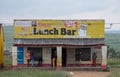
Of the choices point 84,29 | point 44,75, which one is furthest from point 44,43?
point 44,75

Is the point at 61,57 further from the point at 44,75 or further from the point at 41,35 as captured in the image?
the point at 44,75

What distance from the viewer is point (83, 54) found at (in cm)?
4169

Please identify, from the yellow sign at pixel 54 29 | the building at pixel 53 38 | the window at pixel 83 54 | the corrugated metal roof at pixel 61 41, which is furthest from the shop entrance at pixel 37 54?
the window at pixel 83 54

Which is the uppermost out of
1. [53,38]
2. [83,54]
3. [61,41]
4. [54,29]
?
[54,29]

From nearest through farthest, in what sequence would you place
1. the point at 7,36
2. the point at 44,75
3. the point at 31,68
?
1. the point at 44,75
2. the point at 31,68
3. the point at 7,36

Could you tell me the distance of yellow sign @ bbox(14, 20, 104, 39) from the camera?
1617 inches

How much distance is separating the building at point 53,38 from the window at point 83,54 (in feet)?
0.31

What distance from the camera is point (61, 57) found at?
40.4 metres

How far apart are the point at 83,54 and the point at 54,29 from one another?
3537mm

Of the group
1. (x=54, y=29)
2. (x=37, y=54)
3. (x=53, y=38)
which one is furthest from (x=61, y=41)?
(x=37, y=54)

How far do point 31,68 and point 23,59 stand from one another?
1709mm

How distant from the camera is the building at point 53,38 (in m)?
40.9

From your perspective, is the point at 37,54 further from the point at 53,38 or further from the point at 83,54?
the point at 83,54

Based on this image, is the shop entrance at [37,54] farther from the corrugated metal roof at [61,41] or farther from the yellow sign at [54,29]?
the yellow sign at [54,29]
